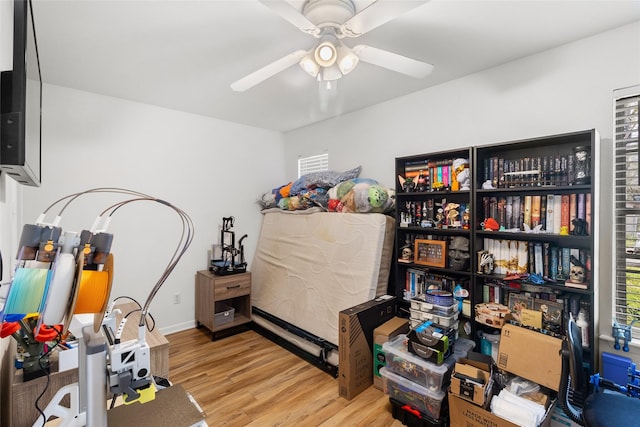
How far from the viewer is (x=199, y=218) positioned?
3504mm

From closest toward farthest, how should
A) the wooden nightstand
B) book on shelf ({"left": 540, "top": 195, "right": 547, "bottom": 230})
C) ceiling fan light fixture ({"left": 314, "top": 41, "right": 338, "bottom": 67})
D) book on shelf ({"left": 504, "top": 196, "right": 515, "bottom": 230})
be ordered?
ceiling fan light fixture ({"left": 314, "top": 41, "right": 338, "bottom": 67})
book on shelf ({"left": 540, "top": 195, "right": 547, "bottom": 230})
book on shelf ({"left": 504, "top": 196, "right": 515, "bottom": 230})
the wooden nightstand

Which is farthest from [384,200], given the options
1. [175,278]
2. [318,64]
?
[175,278]

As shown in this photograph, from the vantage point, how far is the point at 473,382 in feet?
5.47

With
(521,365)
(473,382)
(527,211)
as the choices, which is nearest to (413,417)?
(473,382)

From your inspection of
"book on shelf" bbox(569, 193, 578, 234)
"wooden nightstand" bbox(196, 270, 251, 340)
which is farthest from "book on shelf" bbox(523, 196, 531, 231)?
"wooden nightstand" bbox(196, 270, 251, 340)

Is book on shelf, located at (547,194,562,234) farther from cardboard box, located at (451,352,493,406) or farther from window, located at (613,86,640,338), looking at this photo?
cardboard box, located at (451,352,493,406)

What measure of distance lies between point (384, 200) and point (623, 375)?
184cm

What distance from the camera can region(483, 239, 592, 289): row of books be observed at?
1.83m

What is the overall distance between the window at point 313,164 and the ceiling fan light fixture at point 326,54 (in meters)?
2.12

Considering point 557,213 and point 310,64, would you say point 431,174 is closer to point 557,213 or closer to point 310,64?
point 557,213

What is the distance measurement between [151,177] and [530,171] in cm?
348

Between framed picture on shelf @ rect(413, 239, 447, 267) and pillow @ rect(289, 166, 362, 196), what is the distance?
3.63 ft

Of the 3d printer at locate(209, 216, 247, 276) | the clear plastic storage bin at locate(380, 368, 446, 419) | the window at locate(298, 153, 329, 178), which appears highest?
the window at locate(298, 153, 329, 178)

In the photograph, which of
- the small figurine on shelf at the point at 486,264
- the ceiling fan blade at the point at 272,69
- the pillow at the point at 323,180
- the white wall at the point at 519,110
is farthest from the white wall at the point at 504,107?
the ceiling fan blade at the point at 272,69
